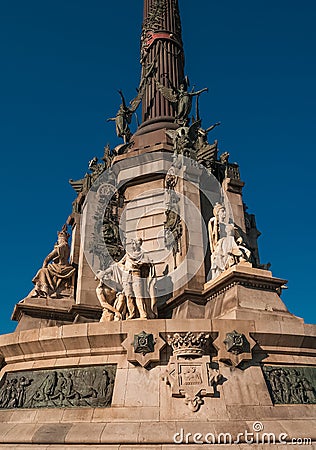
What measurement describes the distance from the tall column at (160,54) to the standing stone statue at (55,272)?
752 centimetres

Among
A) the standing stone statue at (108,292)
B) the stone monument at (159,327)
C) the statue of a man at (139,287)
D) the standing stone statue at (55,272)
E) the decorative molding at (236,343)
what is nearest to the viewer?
the stone monument at (159,327)

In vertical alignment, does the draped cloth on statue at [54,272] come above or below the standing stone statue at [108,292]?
above

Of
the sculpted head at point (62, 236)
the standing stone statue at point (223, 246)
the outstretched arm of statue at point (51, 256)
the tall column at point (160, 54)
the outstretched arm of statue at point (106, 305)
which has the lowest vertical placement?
the outstretched arm of statue at point (106, 305)

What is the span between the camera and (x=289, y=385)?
898 cm

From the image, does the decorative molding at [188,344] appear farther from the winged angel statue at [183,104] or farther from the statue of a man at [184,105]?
the statue of a man at [184,105]

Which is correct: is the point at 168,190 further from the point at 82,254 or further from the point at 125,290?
the point at 125,290

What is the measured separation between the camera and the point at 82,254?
17.3 metres

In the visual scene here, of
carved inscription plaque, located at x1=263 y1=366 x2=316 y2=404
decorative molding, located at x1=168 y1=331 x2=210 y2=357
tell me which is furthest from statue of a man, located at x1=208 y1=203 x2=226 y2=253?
decorative molding, located at x1=168 y1=331 x2=210 y2=357

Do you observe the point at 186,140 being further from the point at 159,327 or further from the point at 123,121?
the point at 159,327

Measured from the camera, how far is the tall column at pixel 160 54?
867 inches

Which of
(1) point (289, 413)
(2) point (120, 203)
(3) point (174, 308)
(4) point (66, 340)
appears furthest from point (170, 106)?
(1) point (289, 413)

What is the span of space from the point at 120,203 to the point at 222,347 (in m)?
10.7

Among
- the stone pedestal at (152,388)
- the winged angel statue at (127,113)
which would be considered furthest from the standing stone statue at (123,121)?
the stone pedestal at (152,388)

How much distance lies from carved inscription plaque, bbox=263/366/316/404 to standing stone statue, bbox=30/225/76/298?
9.86m
